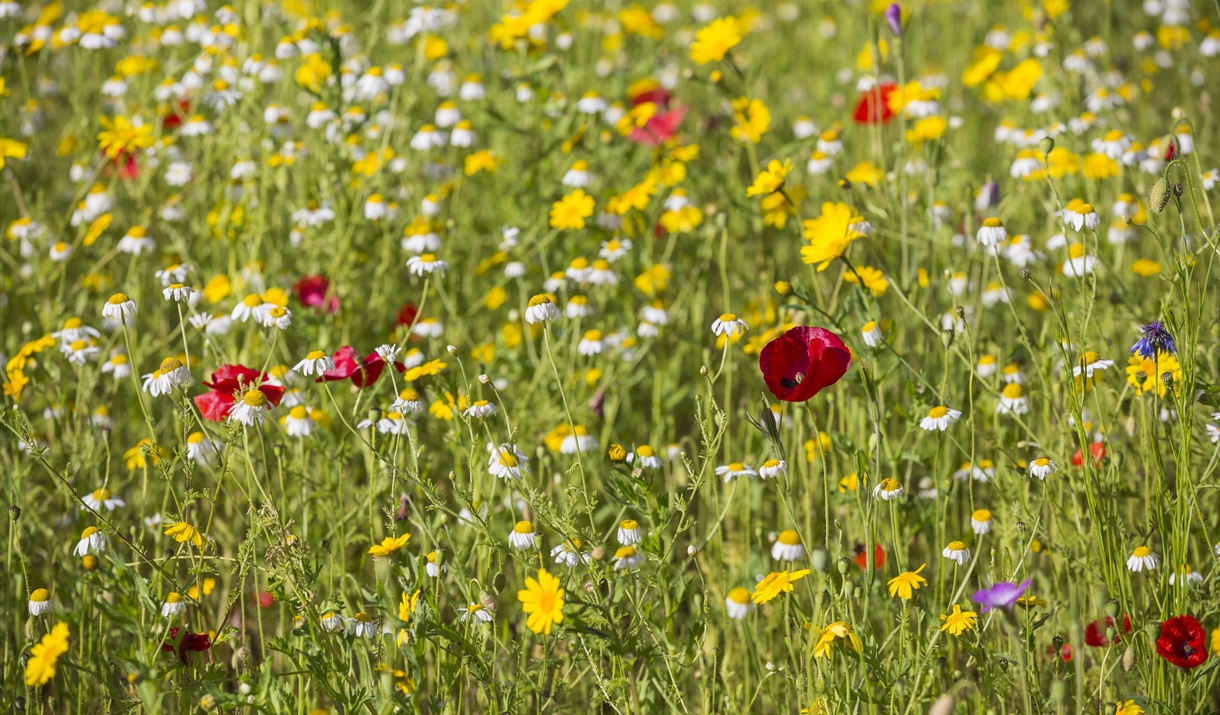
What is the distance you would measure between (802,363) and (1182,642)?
2.40 feet

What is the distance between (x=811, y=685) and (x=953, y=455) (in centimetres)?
96

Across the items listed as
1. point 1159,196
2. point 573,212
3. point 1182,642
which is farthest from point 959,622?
point 573,212

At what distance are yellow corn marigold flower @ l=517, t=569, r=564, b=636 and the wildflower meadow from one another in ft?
0.03

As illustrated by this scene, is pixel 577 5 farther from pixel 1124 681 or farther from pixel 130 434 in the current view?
pixel 1124 681

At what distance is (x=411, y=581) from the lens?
5.76 ft

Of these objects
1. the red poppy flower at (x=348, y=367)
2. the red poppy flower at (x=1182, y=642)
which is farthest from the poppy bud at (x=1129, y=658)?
the red poppy flower at (x=348, y=367)

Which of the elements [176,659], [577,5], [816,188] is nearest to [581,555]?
[176,659]

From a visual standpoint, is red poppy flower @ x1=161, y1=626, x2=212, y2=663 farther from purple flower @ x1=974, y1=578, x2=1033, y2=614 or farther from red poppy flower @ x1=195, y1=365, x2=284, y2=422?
purple flower @ x1=974, y1=578, x2=1033, y2=614

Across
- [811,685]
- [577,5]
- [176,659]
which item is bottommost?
[811,685]

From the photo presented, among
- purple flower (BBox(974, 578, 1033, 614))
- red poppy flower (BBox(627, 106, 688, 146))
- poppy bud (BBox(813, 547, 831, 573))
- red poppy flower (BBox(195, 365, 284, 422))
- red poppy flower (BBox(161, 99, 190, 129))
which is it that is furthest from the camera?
red poppy flower (BBox(161, 99, 190, 129))

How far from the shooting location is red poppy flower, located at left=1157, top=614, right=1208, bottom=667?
1589 mm

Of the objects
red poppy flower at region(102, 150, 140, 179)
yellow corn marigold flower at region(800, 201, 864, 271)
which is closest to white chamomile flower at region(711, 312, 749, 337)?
yellow corn marigold flower at region(800, 201, 864, 271)

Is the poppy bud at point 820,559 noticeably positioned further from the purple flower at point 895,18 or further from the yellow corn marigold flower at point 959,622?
the purple flower at point 895,18

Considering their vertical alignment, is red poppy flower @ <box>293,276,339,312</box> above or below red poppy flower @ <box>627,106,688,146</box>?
below
